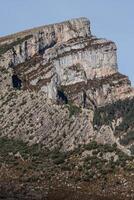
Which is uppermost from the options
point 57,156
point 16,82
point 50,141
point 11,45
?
point 11,45

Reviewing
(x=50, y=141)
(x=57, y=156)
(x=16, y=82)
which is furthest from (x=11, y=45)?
(x=57, y=156)

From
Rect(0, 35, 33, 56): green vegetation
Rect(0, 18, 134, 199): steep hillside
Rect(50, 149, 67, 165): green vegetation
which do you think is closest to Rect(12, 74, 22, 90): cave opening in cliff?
Rect(0, 18, 134, 199): steep hillside

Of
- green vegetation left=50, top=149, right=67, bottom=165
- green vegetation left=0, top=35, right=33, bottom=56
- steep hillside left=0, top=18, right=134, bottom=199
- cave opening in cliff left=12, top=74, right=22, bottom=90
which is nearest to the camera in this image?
steep hillside left=0, top=18, right=134, bottom=199

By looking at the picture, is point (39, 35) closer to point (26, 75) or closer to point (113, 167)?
point (26, 75)

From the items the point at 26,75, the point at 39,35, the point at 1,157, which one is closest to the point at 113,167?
the point at 1,157

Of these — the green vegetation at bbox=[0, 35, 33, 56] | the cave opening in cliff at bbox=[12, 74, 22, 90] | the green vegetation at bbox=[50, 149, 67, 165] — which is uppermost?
the green vegetation at bbox=[0, 35, 33, 56]

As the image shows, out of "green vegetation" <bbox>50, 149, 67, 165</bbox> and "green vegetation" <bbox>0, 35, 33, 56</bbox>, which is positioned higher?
"green vegetation" <bbox>0, 35, 33, 56</bbox>

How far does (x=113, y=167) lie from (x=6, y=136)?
74.9 ft

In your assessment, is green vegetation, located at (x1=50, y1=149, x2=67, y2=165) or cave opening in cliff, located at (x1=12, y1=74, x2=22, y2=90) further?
cave opening in cliff, located at (x1=12, y1=74, x2=22, y2=90)

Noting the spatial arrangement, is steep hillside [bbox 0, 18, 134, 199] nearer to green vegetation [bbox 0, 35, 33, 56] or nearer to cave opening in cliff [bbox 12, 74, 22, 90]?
cave opening in cliff [bbox 12, 74, 22, 90]

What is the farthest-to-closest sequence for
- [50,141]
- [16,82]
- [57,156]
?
[16,82] → [50,141] → [57,156]

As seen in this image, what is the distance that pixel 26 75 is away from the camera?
157 m

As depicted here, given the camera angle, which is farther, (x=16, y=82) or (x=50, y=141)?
(x=16, y=82)

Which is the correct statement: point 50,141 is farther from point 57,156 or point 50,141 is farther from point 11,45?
point 11,45
